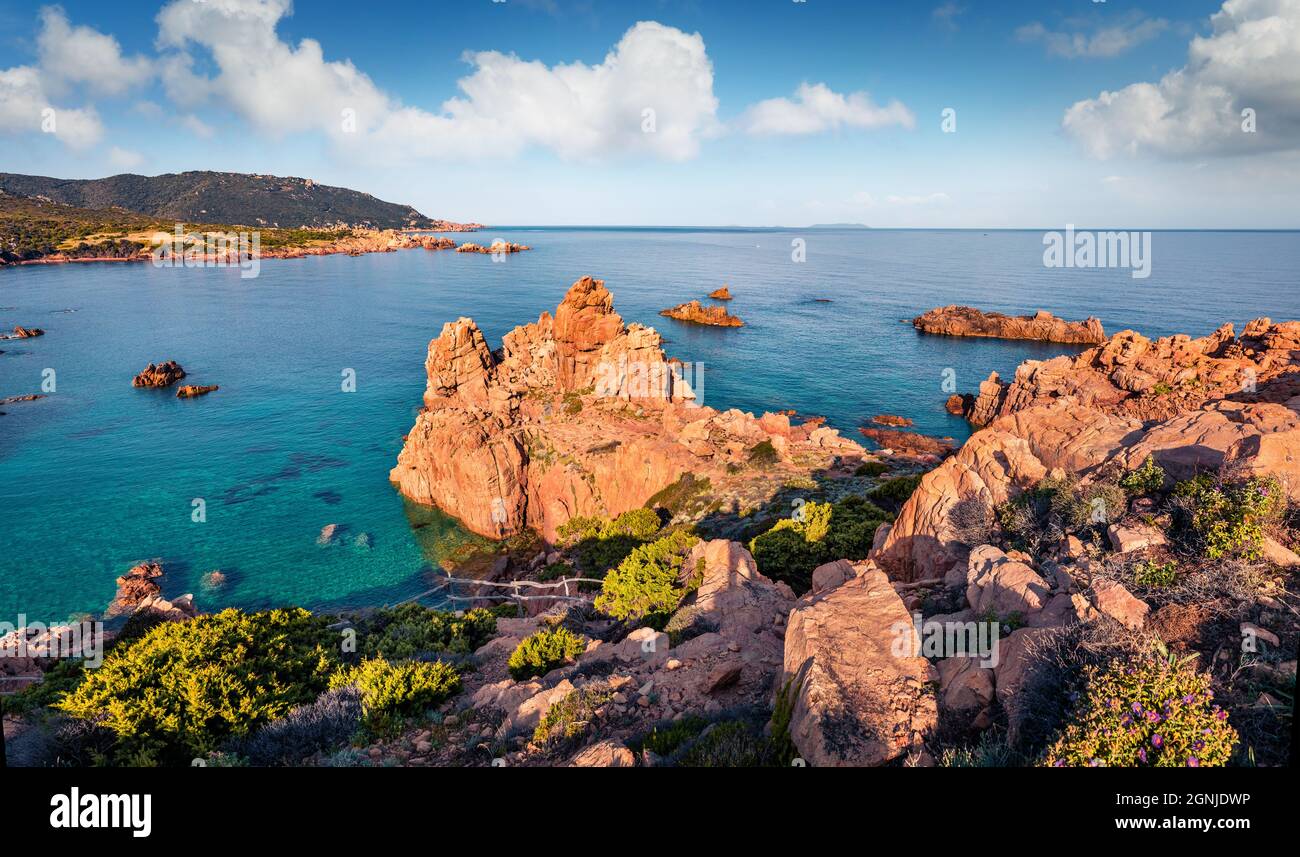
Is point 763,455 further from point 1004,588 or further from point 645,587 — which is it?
point 1004,588

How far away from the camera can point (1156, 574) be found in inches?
342

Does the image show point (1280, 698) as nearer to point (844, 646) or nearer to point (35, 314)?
point (844, 646)

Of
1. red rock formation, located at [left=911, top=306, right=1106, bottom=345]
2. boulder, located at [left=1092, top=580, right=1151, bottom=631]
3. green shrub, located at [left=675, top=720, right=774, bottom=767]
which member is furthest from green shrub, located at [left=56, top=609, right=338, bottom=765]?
red rock formation, located at [left=911, top=306, right=1106, bottom=345]

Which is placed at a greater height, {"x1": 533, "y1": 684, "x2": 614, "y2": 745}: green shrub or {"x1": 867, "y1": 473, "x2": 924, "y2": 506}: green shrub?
{"x1": 867, "y1": 473, "x2": 924, "y2": 506}: green shrub

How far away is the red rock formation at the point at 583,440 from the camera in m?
33.5

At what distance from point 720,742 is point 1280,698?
6.10 metres

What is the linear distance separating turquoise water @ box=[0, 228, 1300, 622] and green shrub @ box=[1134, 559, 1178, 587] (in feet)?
97.6

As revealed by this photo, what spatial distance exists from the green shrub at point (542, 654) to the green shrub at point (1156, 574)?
1090cm

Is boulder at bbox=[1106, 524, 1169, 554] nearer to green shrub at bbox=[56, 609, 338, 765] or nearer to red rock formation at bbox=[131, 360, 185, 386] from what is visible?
green shrub at bbox=[56, 609, 338, 765]

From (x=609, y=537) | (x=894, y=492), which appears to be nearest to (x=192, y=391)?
(x=609, y=537)

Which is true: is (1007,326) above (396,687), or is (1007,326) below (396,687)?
above

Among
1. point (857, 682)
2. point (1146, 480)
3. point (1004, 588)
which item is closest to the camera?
Answer: point (857, 682)

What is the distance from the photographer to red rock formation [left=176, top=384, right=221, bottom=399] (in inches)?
2146

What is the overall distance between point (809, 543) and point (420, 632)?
12596 millimetres
